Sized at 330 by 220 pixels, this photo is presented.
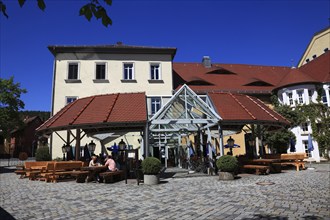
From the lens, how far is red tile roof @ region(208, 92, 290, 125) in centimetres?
1658

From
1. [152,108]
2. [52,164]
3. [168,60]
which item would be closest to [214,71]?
[168,60]

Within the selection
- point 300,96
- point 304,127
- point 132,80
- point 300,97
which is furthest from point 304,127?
point 132,80

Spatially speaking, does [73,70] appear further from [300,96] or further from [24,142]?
[24,142]

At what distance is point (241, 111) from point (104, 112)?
876 centimetres

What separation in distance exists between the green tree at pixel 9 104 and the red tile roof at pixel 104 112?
15.0m

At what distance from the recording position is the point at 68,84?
91.5 ft

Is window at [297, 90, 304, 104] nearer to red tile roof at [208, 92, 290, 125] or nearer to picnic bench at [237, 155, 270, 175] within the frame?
red tile roof at [208, 92, 290, 125]

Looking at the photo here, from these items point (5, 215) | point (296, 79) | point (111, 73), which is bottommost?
point (5, 215)

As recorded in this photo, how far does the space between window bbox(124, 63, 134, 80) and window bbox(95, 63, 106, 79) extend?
2.24 meters

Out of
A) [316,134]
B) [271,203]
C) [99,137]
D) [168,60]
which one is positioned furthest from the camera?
[168,60]

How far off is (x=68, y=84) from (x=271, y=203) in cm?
2470

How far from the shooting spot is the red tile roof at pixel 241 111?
54.4ft

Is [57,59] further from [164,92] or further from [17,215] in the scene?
[17,215]

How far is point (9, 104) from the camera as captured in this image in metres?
31.5
